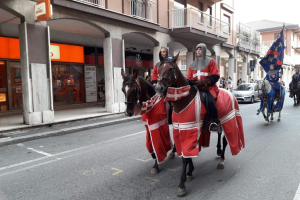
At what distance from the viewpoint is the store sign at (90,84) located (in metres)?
15.6

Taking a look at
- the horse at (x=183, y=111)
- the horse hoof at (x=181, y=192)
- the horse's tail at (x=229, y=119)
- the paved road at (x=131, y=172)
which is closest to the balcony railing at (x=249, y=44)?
the paved road at (x=131, y=172)

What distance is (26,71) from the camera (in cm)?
859

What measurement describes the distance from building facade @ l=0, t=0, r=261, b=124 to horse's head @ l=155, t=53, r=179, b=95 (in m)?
7.13

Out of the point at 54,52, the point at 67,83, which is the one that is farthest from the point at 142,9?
the point at 67,83

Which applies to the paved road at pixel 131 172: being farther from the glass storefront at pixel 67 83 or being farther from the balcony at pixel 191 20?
the balcony at pixel 191 20

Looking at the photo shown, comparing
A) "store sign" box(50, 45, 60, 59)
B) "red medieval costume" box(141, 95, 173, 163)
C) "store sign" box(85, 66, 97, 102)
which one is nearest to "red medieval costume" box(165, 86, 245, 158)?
"red medieval costume" box(141, 95, 173, 163)

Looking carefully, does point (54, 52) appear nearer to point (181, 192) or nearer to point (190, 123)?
point (190, 123)

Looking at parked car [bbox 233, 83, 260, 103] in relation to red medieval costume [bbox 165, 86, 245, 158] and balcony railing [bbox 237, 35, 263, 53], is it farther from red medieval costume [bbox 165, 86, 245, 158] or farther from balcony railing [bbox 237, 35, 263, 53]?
red medieval costume [bbox 165, 86, 245, 158]

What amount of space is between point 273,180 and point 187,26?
13015mm

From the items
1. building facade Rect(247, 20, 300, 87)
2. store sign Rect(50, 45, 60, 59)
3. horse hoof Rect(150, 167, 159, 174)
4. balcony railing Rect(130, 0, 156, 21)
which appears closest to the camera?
horse hoof Rect(150, 167, 159, 174)

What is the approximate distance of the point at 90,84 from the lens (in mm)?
15828

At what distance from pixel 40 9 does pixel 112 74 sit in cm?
451

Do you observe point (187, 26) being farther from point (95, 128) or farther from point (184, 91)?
point (184, 91)

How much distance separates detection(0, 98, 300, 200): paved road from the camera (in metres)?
3.69
